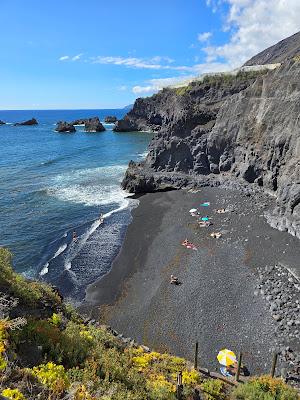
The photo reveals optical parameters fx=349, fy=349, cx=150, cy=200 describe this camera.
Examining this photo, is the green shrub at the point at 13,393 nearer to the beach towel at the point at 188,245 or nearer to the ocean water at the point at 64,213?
the ocean water at the point at 64,213

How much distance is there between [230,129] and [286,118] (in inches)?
480

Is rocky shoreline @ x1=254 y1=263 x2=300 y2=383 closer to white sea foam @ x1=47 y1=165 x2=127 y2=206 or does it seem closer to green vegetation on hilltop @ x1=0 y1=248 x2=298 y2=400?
green vegetation on hilltop @ x1=0 y1=248 x2=298 y2=400

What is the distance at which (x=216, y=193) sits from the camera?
53656 mm

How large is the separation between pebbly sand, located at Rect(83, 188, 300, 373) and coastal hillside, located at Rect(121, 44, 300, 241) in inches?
188

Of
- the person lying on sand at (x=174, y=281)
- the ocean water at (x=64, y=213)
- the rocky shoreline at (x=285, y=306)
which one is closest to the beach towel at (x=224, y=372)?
the rocky shoreline at (x=285, y=306)

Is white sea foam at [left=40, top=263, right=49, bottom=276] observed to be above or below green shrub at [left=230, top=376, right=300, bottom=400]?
below

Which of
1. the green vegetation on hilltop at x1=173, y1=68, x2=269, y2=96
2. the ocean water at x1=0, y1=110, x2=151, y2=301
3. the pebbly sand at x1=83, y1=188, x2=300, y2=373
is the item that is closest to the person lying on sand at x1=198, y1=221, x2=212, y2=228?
the pebbly sand at x1=83, y1=188, x2=300, y2=373

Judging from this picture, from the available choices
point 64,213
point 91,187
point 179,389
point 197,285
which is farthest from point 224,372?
point 91,187

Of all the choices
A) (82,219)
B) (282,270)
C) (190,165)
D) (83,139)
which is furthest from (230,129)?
(83,139)

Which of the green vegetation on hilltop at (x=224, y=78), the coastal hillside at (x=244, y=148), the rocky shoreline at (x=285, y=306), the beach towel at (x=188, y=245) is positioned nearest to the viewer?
the rocky shoreline at (x=285, y=306)

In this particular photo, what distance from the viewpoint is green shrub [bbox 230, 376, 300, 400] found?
14891 mm

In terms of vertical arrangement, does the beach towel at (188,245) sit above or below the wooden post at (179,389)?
below

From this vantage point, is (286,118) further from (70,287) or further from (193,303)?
(70,287)

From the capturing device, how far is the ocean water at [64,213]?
35.2 meters
